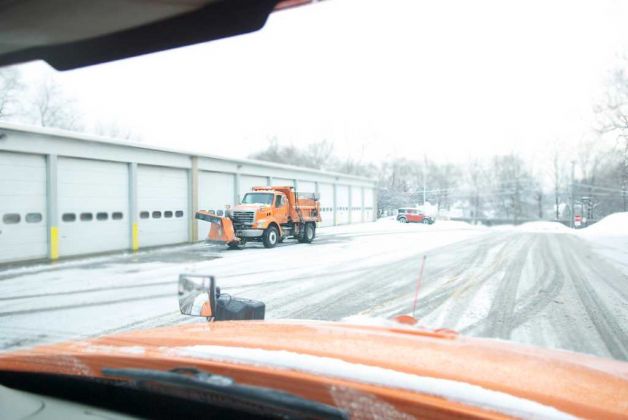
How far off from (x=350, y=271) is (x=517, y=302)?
2.94m

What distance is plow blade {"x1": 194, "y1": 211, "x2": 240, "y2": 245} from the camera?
499 cm

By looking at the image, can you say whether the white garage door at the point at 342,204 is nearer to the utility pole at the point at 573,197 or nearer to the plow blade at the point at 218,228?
the plow blade at the point at 218,228

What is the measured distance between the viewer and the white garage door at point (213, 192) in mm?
4965

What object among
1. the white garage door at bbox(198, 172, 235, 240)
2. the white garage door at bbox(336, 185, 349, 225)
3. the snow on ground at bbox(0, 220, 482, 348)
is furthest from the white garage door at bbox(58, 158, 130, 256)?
the white garage door at bbox(336, 185, 349, 225)

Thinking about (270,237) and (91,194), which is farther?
(270,237)

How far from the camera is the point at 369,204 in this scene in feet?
19.1

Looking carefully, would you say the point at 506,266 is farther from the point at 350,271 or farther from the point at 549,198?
the point at 549,198

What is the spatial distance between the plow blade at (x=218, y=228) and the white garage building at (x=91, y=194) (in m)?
0.09

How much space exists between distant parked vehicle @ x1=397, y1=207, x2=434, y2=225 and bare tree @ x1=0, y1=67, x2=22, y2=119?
3308 mm

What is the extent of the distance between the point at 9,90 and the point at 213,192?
2196 millimetres

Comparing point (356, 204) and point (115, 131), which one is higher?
point (115, 131)

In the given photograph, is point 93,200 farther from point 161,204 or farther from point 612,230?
point 612,230

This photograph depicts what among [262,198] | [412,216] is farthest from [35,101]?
[262,198]

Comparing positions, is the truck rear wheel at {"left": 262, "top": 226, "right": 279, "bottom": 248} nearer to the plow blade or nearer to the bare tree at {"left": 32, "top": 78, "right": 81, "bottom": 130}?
the plow blade
